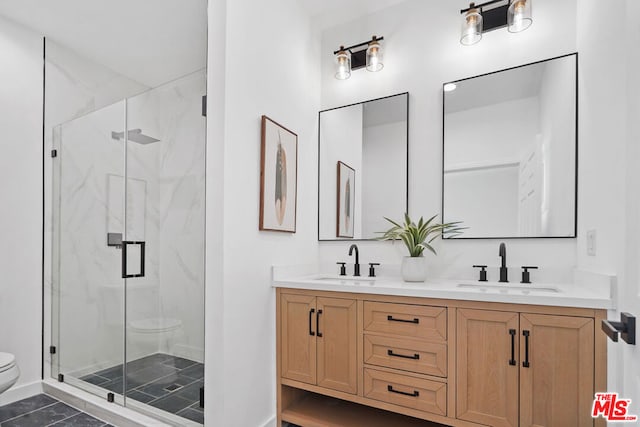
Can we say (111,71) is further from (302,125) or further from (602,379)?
(602,379)

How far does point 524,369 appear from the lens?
146 cm

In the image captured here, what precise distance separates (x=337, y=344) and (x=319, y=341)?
111 mm

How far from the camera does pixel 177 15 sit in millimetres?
2416

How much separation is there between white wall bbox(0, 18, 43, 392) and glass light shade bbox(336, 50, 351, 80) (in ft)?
7.29

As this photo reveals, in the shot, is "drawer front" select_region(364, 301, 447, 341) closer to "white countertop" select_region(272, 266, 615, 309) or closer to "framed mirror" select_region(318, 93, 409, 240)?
"white countertop" select_region(272, 266, 615, 309)

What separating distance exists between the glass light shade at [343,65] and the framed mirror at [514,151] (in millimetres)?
692

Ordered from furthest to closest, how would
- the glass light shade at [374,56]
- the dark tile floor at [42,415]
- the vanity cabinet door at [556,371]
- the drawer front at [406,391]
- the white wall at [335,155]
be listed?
the white wall at [335,155] < the glass light shade at [374,56] < the dark tile floor at [42,415] < the drawer front at [406,391] < the vanity cabinet door at [556,371]

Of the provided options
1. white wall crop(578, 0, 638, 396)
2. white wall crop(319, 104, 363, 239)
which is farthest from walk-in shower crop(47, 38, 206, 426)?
white wall crop(578, 0, 638, 396)

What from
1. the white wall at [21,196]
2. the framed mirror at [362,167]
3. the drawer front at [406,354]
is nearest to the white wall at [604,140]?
the drawer front at [406,354]

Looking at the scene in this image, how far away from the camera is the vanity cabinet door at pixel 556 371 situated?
137 cm

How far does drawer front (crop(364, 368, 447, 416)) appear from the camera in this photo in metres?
1.63

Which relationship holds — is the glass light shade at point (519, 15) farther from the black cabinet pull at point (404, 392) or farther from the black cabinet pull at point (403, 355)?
the black cabinet pull at point (404, 392)

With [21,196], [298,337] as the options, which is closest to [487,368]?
[298,337]

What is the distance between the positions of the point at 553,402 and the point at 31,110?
358 cm
